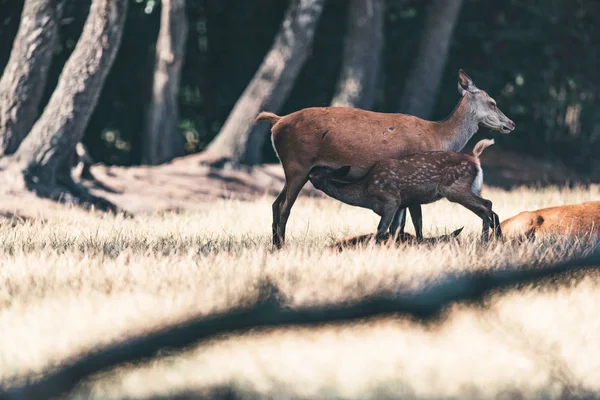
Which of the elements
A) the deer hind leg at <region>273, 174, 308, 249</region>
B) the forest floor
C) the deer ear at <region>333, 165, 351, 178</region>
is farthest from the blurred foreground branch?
the deer hind leg at <region>273, 174, 308, 249</region>

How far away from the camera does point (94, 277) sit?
27.3 ft

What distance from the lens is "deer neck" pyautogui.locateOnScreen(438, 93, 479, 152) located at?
11133mm

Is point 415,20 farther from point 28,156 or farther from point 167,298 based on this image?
point 167,298

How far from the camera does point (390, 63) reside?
879 inches

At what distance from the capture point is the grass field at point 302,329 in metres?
6.39

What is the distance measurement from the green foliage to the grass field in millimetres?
11034

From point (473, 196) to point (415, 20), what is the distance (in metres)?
12.3

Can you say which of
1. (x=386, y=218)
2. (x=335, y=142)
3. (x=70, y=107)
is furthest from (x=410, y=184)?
(x=70, y=107)

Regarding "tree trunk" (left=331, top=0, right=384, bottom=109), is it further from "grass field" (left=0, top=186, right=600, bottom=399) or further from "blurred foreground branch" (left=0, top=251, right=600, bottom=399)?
"blurred foreground branch" (left=0, top=251, right=600, bottom=399)

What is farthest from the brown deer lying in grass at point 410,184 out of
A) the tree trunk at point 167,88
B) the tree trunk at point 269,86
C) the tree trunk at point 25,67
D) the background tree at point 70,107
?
the tree trunk at point 167,88

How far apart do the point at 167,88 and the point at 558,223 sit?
9594 millimetres

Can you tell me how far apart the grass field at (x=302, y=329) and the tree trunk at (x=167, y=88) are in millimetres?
8361

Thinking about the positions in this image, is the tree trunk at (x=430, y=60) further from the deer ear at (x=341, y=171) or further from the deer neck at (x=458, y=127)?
the deer ear at (x=341, y=171)

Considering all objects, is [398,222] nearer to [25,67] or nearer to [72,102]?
[72,102]
